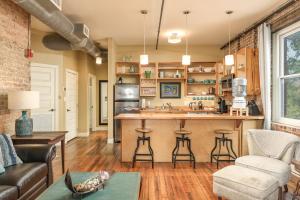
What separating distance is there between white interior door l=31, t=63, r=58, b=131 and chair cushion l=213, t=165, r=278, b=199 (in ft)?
15.0

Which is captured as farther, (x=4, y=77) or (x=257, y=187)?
(x=4, y=77)

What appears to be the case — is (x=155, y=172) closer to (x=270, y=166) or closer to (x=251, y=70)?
(x=270, y=166)

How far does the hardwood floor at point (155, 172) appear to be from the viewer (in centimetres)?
330

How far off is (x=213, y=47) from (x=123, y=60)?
9.32 feet

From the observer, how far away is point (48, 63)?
6016 mm

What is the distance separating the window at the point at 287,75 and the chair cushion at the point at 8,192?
4253 millimetres

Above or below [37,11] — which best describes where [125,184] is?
below

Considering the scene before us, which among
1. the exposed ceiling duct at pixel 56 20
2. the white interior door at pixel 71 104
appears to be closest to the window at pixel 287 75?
the exposed ceiling duct at pixel 56 20

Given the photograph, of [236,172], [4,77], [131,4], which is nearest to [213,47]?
[131,4]

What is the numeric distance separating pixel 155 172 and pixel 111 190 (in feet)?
6.85

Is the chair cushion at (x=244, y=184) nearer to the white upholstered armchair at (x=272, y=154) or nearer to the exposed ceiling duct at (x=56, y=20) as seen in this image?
the white upholstered armchair at (x=272, y=154)

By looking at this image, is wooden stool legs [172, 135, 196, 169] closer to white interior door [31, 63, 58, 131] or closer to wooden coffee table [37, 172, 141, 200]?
wooden coffee table [37, 172, 141, 200]

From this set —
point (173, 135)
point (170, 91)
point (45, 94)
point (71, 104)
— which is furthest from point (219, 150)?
point (71, 104)

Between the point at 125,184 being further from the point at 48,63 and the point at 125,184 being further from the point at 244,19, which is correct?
the point at 48,63
